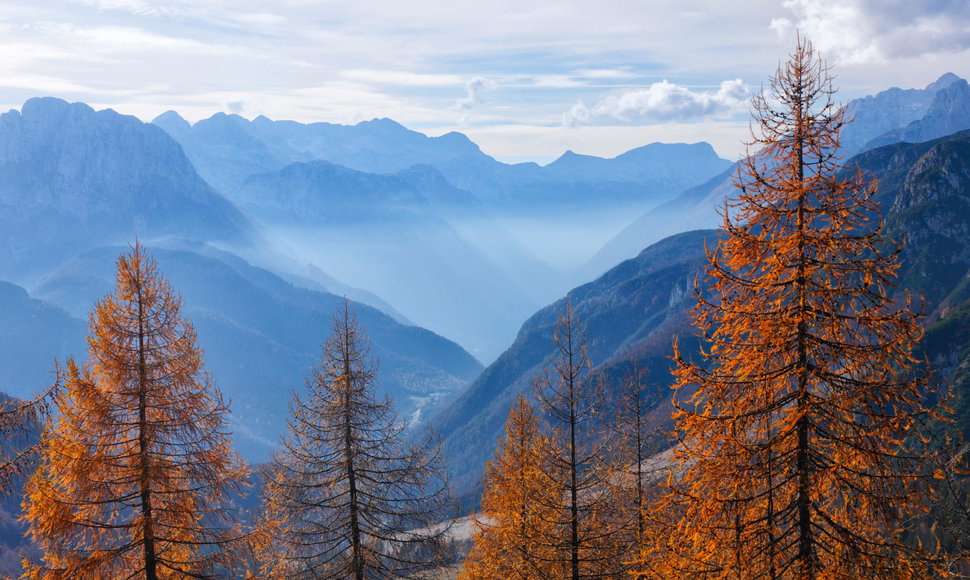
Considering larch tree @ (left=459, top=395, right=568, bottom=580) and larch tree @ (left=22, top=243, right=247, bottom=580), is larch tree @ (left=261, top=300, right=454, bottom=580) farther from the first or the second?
larch tree @ (left=22, top=243, right=247, bottom=580)

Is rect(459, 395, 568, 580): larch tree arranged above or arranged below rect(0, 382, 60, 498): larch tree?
below

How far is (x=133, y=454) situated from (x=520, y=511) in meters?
11.0

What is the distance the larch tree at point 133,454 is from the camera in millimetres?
14492

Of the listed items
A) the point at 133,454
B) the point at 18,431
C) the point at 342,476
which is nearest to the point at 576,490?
the point at 342,476

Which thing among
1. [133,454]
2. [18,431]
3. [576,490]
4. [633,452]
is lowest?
[576,490]

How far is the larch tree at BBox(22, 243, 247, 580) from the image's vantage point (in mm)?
14492

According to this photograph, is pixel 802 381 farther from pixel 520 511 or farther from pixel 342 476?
pixel 342 476

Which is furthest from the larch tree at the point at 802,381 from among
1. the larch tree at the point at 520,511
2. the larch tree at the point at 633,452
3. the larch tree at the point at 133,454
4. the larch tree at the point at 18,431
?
the larch tree at the point at 18,431

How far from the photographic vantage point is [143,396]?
50.1 feet

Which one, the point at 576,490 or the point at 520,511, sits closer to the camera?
the point at 576,490

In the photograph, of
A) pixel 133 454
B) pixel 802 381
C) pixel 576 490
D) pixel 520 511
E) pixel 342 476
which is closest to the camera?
pixel 802 381

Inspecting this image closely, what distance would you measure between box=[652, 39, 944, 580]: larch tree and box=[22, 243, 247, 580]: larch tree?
11.6 m

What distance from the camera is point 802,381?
10.5 m

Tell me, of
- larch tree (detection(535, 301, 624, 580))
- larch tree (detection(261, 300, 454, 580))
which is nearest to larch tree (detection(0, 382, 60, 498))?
larch tree (detection(261, 300, 454, 580))
